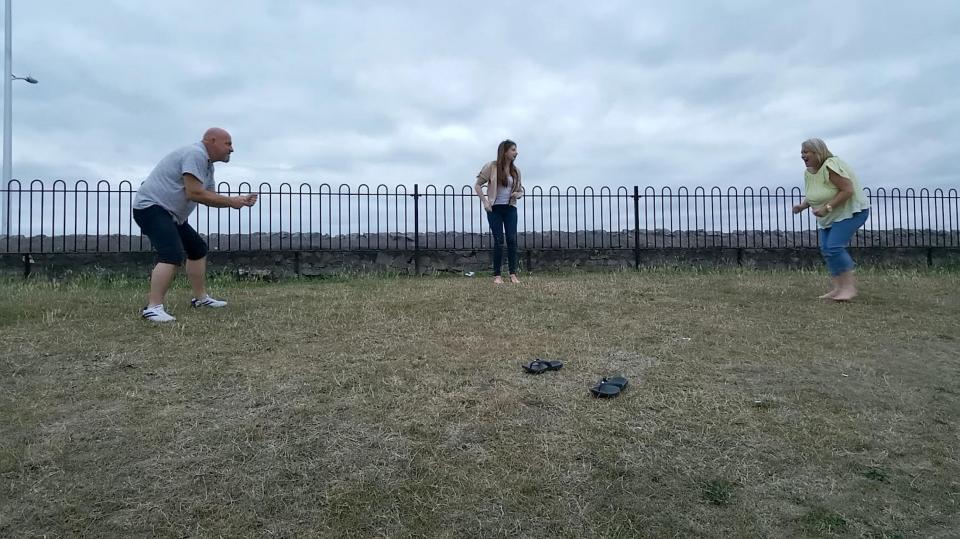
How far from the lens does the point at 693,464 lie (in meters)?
2.45

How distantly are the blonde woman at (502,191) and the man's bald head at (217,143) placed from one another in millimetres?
2841

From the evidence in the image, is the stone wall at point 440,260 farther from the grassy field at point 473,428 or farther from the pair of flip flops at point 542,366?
the pair of flip flops at point 542,366

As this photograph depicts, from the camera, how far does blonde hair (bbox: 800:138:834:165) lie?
5574mm

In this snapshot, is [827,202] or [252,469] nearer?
[252,469]

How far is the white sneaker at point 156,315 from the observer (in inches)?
173

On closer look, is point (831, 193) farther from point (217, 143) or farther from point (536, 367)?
point (217, 143)

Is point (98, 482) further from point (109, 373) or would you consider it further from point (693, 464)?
point (693, 464)

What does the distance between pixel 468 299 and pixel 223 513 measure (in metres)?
3.60

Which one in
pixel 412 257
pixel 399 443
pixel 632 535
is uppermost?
pixel 412 257

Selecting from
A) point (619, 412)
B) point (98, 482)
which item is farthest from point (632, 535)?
point (98, 482)

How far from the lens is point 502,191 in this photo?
22.3ft

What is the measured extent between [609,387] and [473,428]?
798 millimetres

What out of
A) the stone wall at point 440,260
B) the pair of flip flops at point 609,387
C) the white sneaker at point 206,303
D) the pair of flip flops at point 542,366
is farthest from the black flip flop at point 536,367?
the stone wall at point 440,260

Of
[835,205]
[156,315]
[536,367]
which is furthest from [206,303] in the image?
[835,205]
